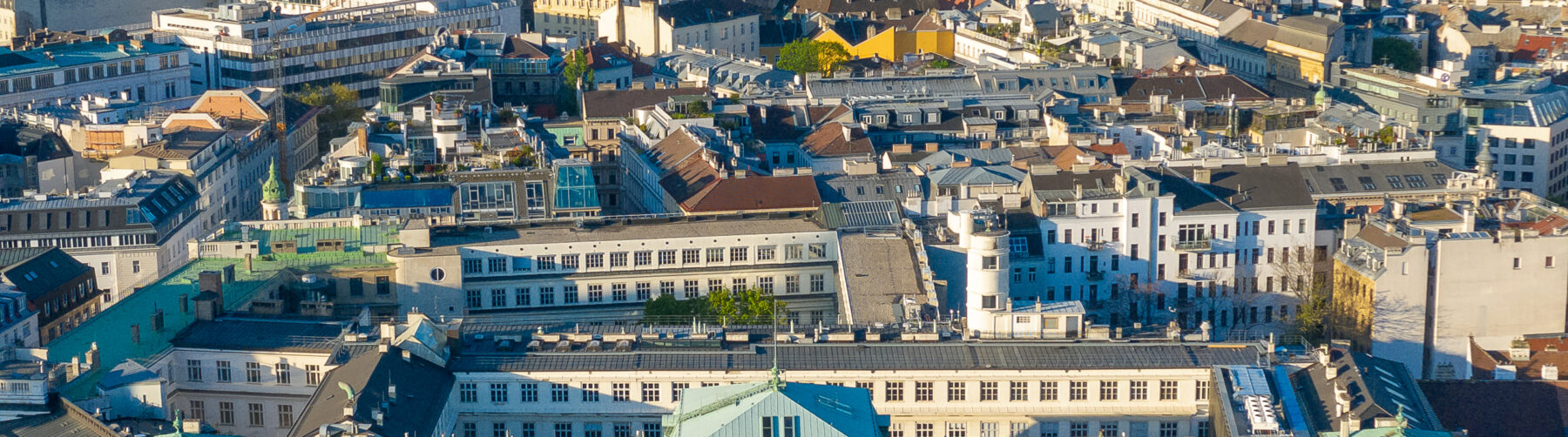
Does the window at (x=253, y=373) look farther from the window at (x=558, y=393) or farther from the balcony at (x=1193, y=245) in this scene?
the balcony at (x=1193, y=245)

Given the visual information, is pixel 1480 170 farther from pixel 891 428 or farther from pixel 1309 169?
pixel 891 428

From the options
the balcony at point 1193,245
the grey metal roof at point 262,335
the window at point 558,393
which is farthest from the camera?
the balcony at point 1193,245

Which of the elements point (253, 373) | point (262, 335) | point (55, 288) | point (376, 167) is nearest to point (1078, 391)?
point (253, 373)

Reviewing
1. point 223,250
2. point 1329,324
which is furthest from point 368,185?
point 1329,324

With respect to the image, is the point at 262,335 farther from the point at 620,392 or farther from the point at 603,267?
the point at 603,267

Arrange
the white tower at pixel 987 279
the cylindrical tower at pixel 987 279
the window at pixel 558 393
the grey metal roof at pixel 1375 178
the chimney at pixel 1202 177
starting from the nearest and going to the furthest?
1. the window at pixel 558 393
2. the white tower at pixel 987 279
3. the cylindrical tower at pixel 987 279
4. the chimney at pixel 1202 177
5. the grey metal roof at pixel 1375 178

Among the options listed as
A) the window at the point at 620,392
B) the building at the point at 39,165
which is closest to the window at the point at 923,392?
the window at the point at 620,392

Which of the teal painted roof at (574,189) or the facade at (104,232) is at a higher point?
the teal painted roof at (574,189)
